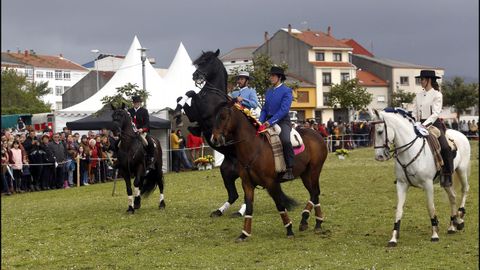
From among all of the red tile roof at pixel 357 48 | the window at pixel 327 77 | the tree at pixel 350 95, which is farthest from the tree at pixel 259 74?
the red tile roof at pixel 357 48

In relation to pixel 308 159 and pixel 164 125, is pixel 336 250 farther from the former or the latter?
pixel 164 125

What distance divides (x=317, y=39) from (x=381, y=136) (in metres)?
81.1

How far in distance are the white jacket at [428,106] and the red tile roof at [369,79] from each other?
82562 mm

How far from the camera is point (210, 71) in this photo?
12023 mm

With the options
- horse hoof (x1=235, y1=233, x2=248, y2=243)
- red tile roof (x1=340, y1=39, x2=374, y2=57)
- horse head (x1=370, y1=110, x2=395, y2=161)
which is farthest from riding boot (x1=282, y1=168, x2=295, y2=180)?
red tile roof (x1=340, y1=39, x2=374, y2=57)

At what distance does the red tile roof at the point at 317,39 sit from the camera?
87.7 metres

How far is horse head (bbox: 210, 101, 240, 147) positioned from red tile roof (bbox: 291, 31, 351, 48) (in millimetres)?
77129

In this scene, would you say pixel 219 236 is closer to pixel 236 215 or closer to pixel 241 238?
pixel 241 238

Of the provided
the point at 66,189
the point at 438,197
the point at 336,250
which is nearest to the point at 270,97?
the point at 336,250

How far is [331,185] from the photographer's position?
2078 centimetres

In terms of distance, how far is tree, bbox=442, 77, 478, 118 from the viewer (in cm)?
8612

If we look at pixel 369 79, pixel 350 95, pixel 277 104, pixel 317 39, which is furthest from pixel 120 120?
pixel 369 79

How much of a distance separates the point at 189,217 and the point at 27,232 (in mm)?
3477

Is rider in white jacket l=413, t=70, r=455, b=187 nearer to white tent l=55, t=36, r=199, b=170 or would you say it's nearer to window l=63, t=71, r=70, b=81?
white tent l=55, t=36, r=199, b=170
